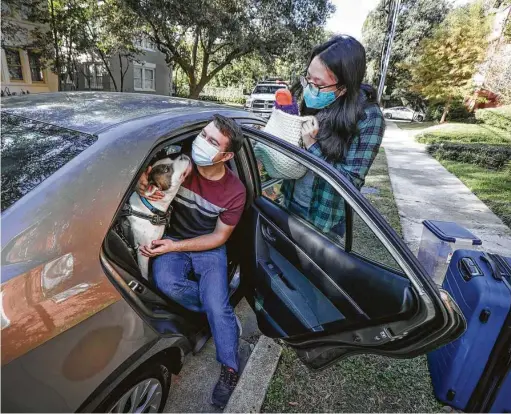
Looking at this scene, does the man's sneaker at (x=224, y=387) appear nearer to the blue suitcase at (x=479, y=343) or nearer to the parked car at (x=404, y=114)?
the blue suitcase at (x=479, y=343)

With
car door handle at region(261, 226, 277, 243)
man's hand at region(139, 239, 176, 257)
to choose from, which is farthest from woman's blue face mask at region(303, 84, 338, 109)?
man's hand at region(139, 239, 176, 257)

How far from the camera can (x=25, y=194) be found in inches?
44.1

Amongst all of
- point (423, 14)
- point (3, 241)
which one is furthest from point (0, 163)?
point (423, 14)

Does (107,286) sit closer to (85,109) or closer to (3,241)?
(3,241)

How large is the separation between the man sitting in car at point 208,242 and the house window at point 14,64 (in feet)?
54.2

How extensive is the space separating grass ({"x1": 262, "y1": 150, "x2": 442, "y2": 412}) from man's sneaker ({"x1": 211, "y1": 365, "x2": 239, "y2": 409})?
24 centimetres

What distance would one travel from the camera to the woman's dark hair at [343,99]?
1905 millimetres

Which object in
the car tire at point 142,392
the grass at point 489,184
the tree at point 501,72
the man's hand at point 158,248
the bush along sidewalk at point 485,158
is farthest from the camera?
the tree at point 501,72

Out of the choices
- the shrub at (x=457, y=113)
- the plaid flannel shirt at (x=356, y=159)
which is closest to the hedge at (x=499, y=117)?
the shrub at (x=457, y=113)

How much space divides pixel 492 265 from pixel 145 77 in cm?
2372

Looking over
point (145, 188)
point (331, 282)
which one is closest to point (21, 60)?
point (145, 188)

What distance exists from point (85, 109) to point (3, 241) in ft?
3.02

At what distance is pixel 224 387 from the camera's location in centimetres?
199

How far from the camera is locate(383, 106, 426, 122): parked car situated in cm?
2736
